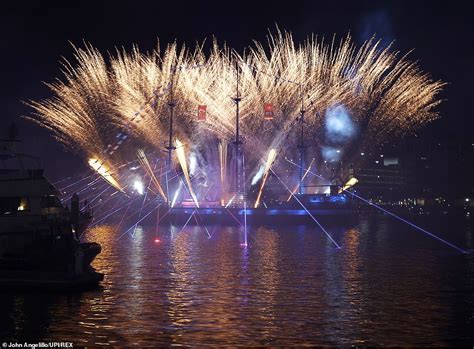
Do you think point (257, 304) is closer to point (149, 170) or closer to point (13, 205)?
point (13, 205)

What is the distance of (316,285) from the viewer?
132 ft

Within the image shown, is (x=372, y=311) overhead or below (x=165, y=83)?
below

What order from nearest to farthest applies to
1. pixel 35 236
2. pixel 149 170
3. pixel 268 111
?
pixel 35 236, pixel 268 111, pixel 149 170

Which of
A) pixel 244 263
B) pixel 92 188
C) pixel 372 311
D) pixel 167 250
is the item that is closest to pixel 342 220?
pixel 92 188

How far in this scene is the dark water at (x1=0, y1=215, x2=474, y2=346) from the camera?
26453 mm

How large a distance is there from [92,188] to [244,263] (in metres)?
116

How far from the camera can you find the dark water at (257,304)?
86.8ft

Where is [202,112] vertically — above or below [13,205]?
above

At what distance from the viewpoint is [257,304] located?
33.3 meters

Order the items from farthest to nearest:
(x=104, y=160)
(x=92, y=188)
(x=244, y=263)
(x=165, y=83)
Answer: (x=92, y=188), (x=104, y=160), (x=165, y=83), (x=244, y=263)

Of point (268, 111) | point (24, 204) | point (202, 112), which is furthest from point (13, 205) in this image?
point (268, 111)

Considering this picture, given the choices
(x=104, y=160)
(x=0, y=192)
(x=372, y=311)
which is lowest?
(x=372, y=311)

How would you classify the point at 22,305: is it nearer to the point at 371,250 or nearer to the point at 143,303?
the point at 143,303

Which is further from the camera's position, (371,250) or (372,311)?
(371,250)
